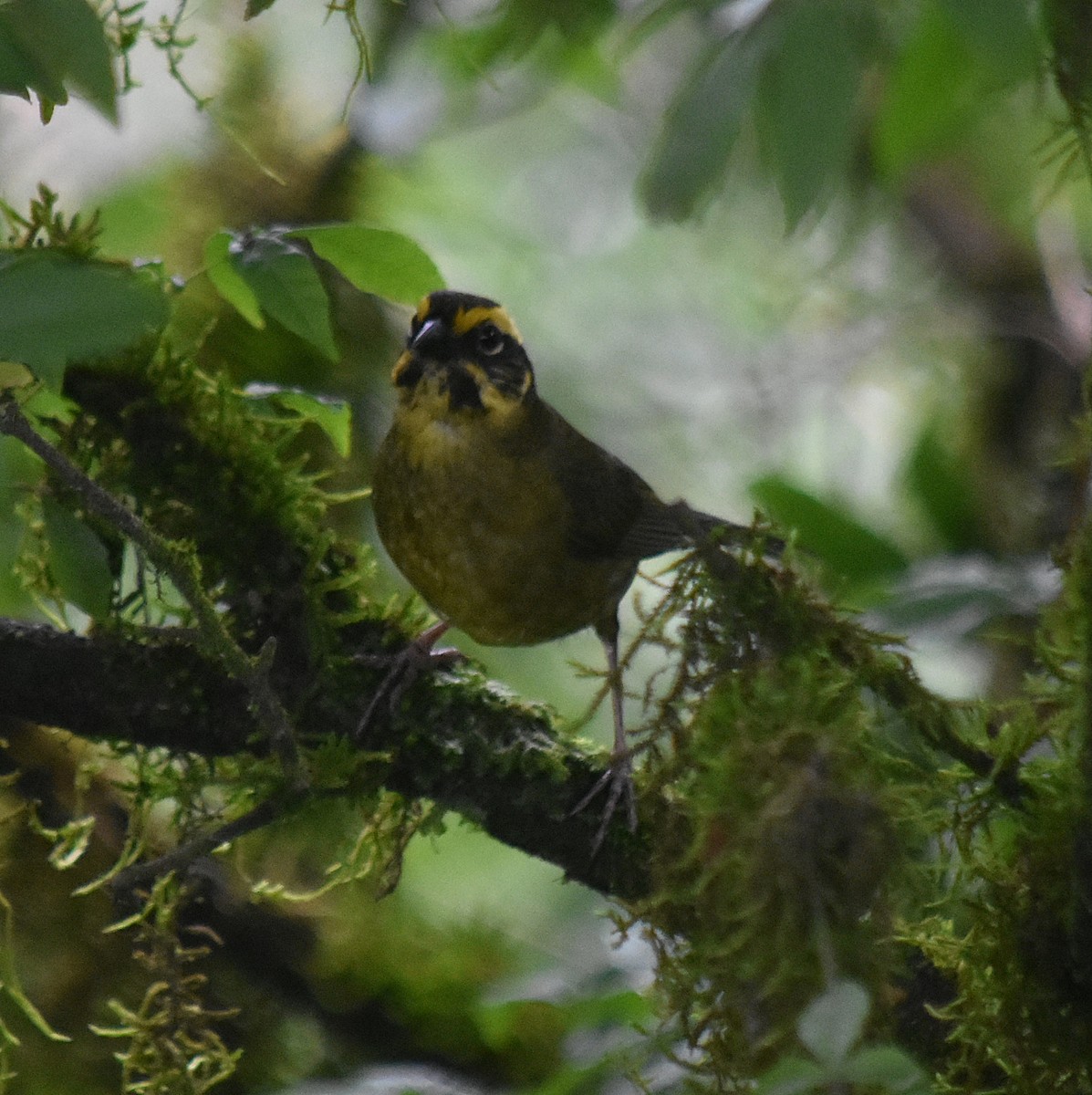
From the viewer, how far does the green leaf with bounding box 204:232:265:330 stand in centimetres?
199

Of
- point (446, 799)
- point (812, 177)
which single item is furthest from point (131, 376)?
point (812, 177)

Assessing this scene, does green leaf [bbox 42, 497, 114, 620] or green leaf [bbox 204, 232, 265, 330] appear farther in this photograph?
green leaf [bbox 42, 497, 114, 620]

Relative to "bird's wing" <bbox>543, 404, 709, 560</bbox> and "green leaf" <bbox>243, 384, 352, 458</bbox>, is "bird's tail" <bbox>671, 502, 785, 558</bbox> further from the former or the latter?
"bird's wing" <bbox>543, 404, 709, 560</bbox>

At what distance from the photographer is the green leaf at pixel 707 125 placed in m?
1.33

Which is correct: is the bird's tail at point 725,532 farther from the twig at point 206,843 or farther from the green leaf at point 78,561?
the green leaf at point 78,561

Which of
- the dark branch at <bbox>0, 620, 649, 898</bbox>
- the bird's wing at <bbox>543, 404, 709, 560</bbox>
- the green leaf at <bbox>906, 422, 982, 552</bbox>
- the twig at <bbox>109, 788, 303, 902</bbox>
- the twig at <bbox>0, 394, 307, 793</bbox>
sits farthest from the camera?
the green leaf at <bbox>906, 422, 982, 552</bbox>

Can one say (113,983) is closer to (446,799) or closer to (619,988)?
(446,799)

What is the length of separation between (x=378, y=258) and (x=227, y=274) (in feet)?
0.81

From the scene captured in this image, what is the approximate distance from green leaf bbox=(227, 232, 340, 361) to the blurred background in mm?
254

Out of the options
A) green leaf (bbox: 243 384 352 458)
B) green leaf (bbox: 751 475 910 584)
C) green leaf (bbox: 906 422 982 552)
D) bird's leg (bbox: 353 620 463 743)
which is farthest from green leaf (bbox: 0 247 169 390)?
green leaf (bbox: 906 422 982 552)

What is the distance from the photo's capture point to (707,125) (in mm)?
1362

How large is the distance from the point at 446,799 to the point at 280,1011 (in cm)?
83

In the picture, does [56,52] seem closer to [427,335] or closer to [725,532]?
[725,532]

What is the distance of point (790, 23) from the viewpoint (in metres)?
1.34
